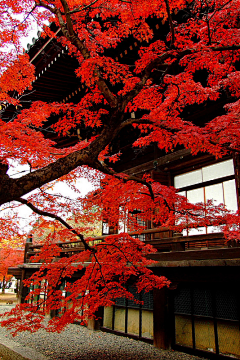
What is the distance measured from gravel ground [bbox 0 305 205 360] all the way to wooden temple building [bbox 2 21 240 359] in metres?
0.36

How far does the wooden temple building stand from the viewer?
6.43 m

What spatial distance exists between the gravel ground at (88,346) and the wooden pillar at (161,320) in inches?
8.9

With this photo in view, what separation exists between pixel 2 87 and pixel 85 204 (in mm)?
3326

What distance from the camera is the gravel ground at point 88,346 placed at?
6.93 metres

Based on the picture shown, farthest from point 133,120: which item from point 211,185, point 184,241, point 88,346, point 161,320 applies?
point 88,346

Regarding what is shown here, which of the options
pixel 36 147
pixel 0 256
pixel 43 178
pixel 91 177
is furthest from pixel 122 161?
pixel 0 256

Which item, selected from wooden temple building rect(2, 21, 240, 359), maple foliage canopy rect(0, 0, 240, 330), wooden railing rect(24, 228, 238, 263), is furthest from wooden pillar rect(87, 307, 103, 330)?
maple foliage canopy rect(0, 0, 240, 330)

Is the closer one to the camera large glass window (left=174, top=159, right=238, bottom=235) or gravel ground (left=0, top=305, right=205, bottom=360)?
gravel ground (left=0, top=305, right=205, bottom=360)

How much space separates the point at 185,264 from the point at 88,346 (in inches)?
159

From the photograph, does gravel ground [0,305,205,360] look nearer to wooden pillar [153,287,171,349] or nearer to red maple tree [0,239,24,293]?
wooden pillar [153,287,171,349]

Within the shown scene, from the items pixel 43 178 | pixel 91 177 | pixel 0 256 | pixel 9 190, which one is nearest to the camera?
pixel 9 190

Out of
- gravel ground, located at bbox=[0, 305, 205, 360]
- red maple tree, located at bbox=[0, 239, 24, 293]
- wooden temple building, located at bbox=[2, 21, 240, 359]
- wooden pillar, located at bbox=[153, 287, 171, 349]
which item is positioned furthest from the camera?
red maple tree, located at bbox=[0, 239, 24, 293]

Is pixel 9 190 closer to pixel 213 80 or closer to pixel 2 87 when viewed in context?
pixel 2 87

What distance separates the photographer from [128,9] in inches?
236
